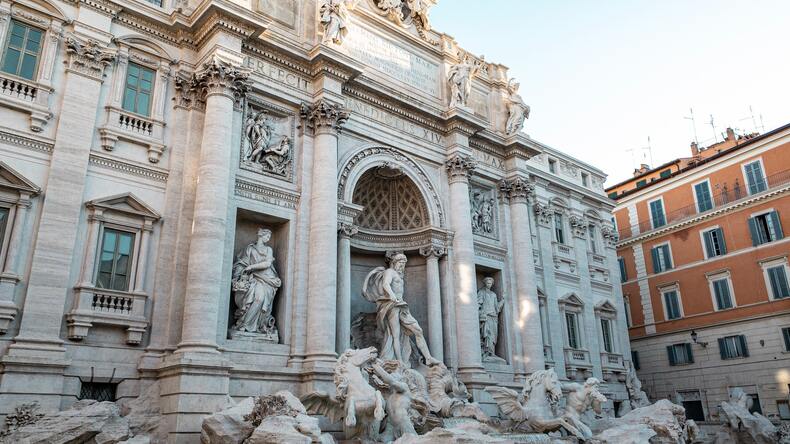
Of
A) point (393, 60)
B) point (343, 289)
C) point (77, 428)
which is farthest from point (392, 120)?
point (77, 428)

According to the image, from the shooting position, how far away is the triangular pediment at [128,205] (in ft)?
44.2

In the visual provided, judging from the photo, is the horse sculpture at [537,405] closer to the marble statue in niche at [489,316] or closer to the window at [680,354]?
the marble statue in niche at [489,316]

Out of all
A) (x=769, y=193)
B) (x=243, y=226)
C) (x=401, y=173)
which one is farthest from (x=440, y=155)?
(x=769, y=193)

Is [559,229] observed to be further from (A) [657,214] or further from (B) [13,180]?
(B) [13,180]

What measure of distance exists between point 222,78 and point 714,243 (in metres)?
24.0

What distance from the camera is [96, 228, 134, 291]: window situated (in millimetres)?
13227

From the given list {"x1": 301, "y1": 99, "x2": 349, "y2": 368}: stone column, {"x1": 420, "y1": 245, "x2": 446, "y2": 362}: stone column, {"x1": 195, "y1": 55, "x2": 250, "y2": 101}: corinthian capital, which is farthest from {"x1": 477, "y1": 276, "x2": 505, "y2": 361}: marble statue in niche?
{"x1": 195, "y1": 55, "x2": 250, "y2": 101}: corinthian capital

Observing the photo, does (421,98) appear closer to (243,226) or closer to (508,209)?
(508,209)

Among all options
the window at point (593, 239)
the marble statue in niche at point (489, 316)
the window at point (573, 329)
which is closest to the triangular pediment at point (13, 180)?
the marble statue in niche at point (489, 316)

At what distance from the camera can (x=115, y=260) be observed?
13.4 m

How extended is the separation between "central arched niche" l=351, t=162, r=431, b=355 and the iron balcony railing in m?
17.0

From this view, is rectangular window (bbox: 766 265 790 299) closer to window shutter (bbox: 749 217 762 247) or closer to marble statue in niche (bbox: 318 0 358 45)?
window shutter (bbox: 749 217 762 247)

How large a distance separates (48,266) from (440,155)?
11711 millimetres

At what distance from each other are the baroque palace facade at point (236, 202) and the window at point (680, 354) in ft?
33.9
